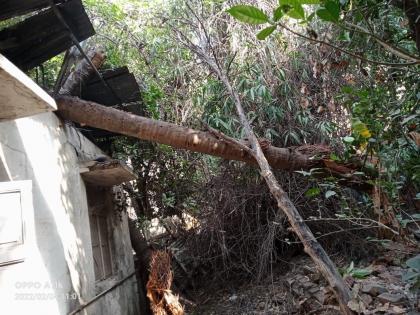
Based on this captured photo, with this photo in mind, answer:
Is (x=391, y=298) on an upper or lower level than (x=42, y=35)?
lower

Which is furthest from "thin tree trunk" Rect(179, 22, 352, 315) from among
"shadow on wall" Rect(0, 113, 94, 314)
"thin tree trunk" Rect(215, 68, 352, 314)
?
"shadow on wall" Rect(0, 113, 94, 314)

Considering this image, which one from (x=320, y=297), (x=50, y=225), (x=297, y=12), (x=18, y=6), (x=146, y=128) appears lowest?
(x=320, y=297)

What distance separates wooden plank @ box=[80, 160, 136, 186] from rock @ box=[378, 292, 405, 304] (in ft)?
10.7

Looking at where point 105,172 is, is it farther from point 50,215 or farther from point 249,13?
point 249,13

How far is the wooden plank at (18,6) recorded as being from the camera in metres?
3.12

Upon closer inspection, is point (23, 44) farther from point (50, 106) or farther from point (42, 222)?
point (42, 222)

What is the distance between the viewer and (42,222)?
3.43 metres

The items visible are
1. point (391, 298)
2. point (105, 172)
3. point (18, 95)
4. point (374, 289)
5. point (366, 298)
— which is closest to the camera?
point (18, 95)

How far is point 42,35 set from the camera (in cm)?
377

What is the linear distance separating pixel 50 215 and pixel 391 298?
337 centimetres

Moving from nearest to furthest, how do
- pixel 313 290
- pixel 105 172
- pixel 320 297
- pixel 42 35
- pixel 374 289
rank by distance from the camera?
pixel 374 289 < pixel 42 35 < pixel 320 297 < pixel 313 290 < pixel 105 172

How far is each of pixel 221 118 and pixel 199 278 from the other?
3.41 m

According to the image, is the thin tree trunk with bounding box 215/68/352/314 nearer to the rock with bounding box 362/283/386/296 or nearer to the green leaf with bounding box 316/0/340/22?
the rock with bounding box 362/283/386/296

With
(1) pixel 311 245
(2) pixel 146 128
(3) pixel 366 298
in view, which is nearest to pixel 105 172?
(2) pixel 146 128
